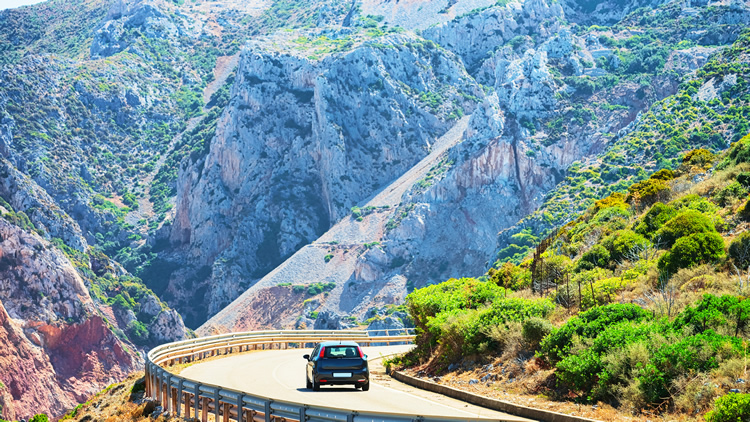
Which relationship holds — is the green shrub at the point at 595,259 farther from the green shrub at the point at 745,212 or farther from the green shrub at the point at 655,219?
the green shrub at the point at 745,212

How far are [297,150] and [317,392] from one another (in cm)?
13215

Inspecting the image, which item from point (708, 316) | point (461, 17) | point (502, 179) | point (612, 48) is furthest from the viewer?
point (461, 17)

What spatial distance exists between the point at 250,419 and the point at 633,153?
9938 cm

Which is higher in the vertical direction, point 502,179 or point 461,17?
point 461,17

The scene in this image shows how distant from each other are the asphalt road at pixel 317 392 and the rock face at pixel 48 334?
62.4m

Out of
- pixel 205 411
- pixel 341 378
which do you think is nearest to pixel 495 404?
pixel 341 378

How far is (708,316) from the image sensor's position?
16766 mm

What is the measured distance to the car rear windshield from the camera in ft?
73.9

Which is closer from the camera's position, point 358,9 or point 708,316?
point 708,316

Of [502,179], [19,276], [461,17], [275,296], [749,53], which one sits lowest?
[275,296]

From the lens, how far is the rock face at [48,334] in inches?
3445

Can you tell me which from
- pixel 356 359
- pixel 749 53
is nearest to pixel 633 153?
pixel 749 53

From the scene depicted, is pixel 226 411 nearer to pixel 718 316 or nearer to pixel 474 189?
pixel 718 316

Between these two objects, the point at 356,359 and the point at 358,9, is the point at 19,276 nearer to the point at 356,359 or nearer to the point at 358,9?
the point at 356,359
